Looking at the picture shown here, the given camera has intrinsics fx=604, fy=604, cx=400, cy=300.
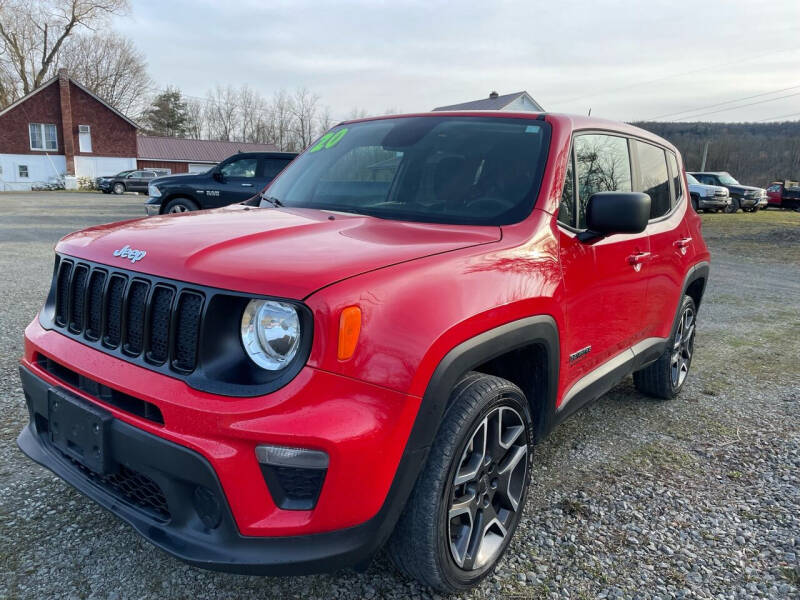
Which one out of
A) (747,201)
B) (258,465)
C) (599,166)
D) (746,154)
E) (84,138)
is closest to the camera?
(258,465)

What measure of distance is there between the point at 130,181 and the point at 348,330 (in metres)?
38.0

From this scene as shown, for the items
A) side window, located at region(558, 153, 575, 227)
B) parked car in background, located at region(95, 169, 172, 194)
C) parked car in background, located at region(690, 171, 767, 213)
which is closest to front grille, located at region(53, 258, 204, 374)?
side window, located at region(558, 153, 575, 227)

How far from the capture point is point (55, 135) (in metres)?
42.8

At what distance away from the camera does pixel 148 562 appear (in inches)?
90.4

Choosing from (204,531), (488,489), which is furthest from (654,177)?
(204,531)

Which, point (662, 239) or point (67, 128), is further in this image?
point (67, 128)

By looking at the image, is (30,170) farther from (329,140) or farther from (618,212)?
(618,212)

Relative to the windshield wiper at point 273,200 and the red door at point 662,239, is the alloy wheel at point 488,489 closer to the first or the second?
the red door at point 662,239

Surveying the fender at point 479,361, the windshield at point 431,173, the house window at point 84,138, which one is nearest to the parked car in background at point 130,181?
the house window at point 84,138

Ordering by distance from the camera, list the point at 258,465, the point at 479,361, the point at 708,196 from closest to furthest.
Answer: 1. the point at 258,465
2. the point at 479,361
3. the point at 708,196

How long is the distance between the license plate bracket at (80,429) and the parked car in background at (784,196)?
105 ft

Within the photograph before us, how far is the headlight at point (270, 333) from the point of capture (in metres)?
1.73

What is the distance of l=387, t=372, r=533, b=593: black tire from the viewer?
6.44 feet

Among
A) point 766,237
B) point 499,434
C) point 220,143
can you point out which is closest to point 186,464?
point 499,434
